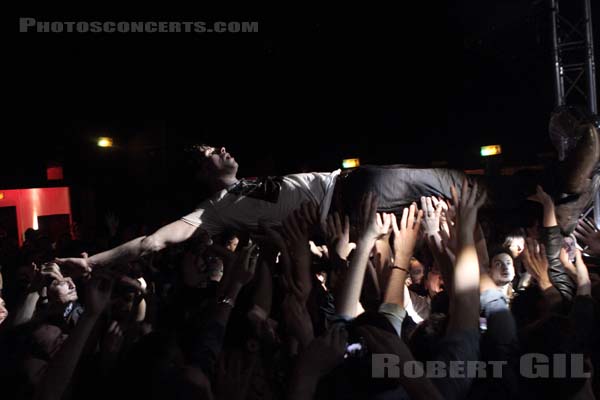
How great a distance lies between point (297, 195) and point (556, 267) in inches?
64.5

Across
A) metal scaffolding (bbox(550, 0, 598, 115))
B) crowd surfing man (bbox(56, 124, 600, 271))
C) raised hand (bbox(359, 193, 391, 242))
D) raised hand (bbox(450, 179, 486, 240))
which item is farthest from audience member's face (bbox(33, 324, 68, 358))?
metal scaffolding (bbox(550, 0, 598, 115))

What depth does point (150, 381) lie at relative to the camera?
5.38ft

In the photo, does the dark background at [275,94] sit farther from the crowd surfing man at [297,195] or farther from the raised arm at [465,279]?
the raised arm at [465,279]

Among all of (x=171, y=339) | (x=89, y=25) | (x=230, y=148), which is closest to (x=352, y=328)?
(x=171, y=339)

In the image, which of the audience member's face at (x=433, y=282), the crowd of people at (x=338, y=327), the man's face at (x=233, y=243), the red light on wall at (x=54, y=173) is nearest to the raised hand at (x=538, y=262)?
the crowd of people at (x=338, y=327)

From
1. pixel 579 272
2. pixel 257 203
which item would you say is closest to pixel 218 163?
pixel 257 203

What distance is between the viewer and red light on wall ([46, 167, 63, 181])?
10.2 m

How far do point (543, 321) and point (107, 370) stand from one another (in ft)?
5.21

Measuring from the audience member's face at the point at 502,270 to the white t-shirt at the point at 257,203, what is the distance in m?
1.22

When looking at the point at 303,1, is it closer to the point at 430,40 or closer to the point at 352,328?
the point at 430,40

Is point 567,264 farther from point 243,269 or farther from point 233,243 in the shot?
point 233,243

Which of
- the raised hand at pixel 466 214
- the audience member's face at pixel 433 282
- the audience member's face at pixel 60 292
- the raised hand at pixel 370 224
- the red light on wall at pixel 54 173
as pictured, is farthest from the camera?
the red light on wall at pixel 54 173

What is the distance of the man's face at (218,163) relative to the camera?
361 centimetres

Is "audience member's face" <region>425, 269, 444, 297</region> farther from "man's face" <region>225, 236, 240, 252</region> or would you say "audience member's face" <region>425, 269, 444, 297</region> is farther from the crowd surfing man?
"man's face" <region>225, 236, 240, 252</region>
